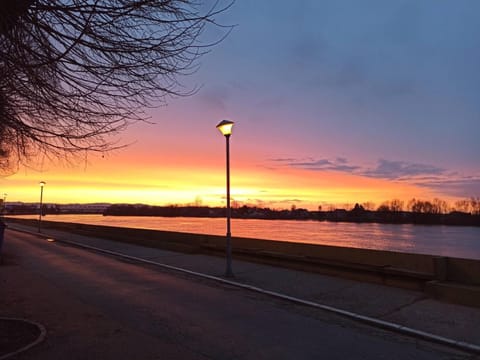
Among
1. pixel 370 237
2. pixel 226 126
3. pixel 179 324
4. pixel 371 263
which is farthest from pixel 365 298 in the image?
pixel 370 237

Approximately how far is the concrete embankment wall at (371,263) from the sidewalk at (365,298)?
25cm

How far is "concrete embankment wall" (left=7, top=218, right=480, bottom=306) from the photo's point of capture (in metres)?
8.34

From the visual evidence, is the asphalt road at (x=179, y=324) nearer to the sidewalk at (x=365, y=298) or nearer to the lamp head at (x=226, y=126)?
the sidewalk at (x=365, y=298)

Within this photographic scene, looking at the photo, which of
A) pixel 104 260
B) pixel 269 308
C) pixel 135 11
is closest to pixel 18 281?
pixel 104 260

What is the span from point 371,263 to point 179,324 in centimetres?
552

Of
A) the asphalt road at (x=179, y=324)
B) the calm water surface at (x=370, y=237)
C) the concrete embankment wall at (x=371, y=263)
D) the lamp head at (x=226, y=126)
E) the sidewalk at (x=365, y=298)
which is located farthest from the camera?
the calm water surface at (x=370, y=237)

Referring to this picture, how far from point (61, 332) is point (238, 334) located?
244cm

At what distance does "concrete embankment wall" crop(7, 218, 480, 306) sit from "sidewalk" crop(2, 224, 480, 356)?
9.8 inches

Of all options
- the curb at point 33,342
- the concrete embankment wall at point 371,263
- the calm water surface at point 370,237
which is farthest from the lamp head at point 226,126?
the calm water surface at point 370,237

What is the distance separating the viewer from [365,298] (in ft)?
27.8

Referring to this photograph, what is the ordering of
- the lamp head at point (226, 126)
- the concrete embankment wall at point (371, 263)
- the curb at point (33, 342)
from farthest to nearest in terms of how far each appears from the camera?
the lamp head at point (226, 126), the concrete embankment wall at point (371, 263), the curb at point (33, 342)

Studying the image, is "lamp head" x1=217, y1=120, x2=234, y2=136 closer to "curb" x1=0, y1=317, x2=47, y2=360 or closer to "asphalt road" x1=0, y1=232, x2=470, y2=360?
"asphalt road" x1=0, y1=232, x2=470, y2=360

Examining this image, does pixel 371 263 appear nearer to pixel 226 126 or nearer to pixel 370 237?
pixel 226 126

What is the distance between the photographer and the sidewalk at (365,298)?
6.67 meters
